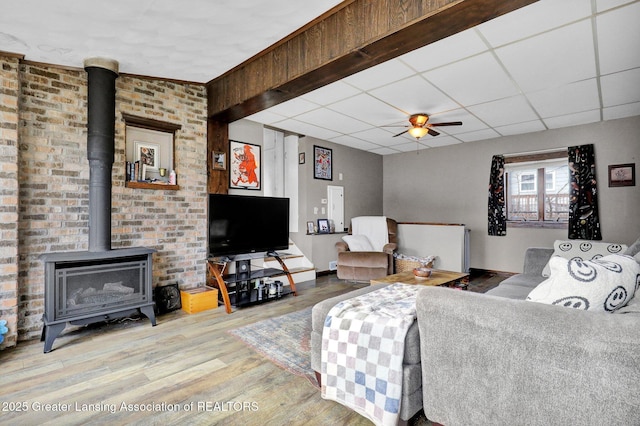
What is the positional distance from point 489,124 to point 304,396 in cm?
477

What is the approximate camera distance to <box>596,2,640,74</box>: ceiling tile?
7.62 ft

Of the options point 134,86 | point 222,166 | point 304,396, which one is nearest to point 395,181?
point 222,166

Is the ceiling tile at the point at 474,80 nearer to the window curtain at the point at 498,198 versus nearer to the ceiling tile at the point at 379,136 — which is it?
the ceiling tile at the point at 379,136

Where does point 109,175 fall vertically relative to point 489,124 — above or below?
below

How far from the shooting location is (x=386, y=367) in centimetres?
157

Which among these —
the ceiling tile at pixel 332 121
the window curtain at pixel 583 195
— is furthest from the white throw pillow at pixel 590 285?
the window curtain at pixel 583 195

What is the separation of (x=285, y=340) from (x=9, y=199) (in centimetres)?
254

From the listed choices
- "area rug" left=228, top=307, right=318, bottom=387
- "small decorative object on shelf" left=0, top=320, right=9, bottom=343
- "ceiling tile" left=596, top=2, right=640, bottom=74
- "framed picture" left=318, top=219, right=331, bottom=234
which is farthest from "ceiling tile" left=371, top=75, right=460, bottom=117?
"small decorative object on shelf" left=0, top=320, right=9, bottom=343

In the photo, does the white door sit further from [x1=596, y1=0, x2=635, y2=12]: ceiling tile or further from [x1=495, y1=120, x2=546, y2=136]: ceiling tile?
[x1=596, y1=0, x2=635, y2=12]: ceiling tile

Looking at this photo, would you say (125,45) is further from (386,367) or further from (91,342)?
(386,367)

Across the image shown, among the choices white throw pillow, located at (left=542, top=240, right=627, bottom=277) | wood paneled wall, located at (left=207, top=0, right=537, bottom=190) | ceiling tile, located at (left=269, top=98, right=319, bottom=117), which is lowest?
white throw pillow, located at (left=542, top=240, right=627, bottom=277)

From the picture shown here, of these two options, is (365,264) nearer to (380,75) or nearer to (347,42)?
(380,75)

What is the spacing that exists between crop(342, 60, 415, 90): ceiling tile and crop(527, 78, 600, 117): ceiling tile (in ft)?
5.68

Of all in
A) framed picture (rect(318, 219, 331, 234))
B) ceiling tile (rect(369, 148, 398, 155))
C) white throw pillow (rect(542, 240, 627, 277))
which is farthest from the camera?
ceiling tile (rect(369, 148, 398, 155))
